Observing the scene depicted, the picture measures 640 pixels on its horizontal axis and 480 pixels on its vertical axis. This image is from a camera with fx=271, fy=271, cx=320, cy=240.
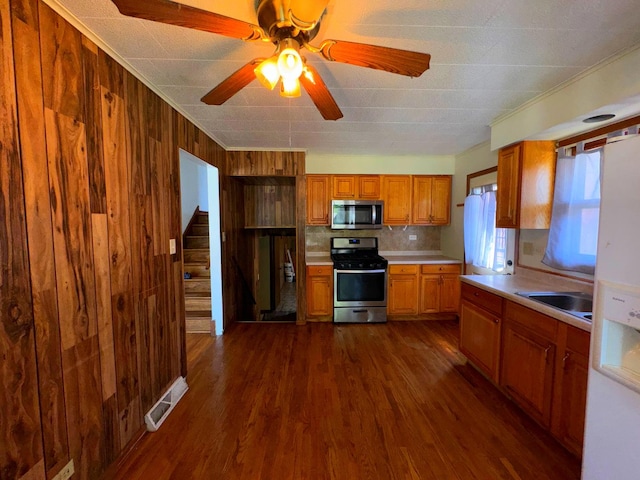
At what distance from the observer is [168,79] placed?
1.84 metres

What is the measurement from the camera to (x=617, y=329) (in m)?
1.16

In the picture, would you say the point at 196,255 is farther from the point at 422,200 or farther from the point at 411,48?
the point at 411,48

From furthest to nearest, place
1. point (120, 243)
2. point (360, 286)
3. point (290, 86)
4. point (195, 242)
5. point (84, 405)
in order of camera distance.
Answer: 1. point (195, 242)
2. point (360, 286)
3. point (120, 243)
4. point (84, 405)
5. point (290, 86)

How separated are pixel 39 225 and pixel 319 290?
9.74 ft

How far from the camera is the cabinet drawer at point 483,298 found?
85.4 inches

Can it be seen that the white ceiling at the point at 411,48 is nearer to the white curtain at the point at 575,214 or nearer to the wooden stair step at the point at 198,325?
the white curtain at the point at 575,214

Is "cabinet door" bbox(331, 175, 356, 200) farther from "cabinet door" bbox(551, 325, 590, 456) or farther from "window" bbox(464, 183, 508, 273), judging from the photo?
"cabinet door" bbox(551, 325, 590, 456)

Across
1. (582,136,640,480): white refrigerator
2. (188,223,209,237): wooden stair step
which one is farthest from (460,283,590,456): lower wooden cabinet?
(188,223,209,237): wooden stair step

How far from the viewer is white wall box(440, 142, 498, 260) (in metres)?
3.34

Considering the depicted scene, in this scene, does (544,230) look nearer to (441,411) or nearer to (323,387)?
(441,411)

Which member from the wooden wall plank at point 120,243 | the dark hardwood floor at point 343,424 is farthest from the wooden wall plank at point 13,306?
the dark hardwood floor at point 343,424

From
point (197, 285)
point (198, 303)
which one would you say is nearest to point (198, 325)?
point (198, 303)

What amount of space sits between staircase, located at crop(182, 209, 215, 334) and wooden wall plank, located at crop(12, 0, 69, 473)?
2.21 metres

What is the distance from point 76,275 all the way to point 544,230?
3.41 meters
